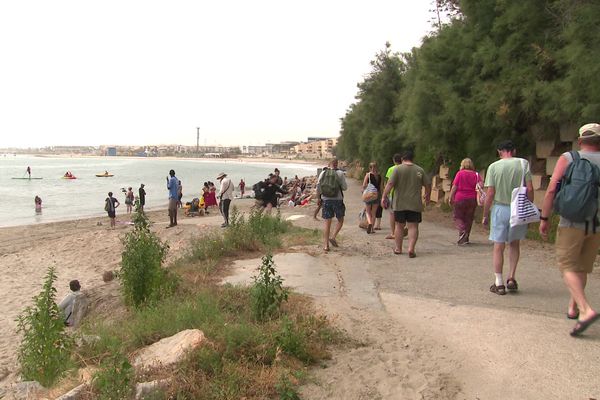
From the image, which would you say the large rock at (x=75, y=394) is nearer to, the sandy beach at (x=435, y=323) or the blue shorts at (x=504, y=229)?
the sandy beach at (x=435, y=323)

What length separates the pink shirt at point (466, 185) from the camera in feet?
31.4

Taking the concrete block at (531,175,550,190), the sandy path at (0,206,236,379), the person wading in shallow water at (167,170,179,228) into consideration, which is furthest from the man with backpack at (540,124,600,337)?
the person wading in shallow water at (167,170,179,228)

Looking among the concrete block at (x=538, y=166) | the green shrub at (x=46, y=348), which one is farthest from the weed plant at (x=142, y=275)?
the concrete block at (x=538, y=166)

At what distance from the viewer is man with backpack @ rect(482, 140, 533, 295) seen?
19.2ft

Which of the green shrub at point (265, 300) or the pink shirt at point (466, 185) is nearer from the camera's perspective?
the green shrub at point (265, 300)

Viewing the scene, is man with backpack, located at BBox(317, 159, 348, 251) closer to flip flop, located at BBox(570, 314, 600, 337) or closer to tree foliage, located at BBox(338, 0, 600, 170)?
tree foliage, located at BBox(338, 0, 600, 170)

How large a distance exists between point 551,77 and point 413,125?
16.6 ft

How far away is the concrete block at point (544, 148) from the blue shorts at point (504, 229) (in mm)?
5742

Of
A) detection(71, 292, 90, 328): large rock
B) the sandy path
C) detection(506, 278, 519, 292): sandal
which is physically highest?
detection(506, 278, 519, 292): sandal

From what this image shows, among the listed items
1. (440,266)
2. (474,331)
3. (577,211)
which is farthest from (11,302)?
(577,211)

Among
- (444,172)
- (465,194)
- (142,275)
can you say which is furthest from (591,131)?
(444,172)

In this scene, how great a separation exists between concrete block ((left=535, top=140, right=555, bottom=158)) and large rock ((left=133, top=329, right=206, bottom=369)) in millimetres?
9333

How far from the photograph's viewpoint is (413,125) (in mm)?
15109

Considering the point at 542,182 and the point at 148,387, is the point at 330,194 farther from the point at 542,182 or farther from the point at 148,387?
the point at 148,387
